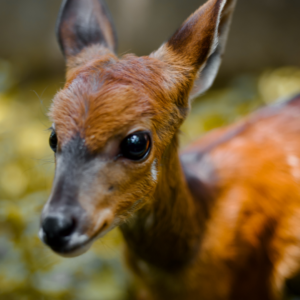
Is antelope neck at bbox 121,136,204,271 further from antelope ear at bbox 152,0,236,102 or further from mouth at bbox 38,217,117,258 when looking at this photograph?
mouth at bbox 38,217,117,258

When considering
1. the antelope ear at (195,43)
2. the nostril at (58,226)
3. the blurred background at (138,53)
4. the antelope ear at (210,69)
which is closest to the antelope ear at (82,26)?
the antelope ear at (195,43)

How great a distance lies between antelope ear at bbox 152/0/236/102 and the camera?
235 centimetres

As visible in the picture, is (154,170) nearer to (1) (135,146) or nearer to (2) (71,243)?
(1) (135,146)

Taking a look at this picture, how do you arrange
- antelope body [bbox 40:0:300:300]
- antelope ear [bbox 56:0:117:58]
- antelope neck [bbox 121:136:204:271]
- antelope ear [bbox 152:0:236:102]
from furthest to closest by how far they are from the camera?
antelope ear [bbox 56:0:117:58] < antelope neck [bbox 121:136:204:271] < antelope ear [bbox 152:0:236:102] < antelope body [bbox 40:0:300:300]

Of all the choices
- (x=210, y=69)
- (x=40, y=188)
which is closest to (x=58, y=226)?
(x=210, y=69)

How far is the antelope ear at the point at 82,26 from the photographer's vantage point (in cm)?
287

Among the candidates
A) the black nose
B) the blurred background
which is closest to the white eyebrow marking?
the black nose

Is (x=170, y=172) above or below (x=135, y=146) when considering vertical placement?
below

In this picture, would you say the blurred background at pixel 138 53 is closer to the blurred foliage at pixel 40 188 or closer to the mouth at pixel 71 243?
the blurred foliage at pixel 40 188

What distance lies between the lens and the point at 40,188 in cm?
524

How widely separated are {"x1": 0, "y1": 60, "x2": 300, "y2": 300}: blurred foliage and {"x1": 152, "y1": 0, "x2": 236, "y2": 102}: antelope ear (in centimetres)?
50

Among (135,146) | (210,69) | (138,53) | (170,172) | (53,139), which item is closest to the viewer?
(135,146)

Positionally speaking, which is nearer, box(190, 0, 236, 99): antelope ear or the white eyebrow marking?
the white eyebrow marking

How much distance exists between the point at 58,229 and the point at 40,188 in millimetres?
3638
